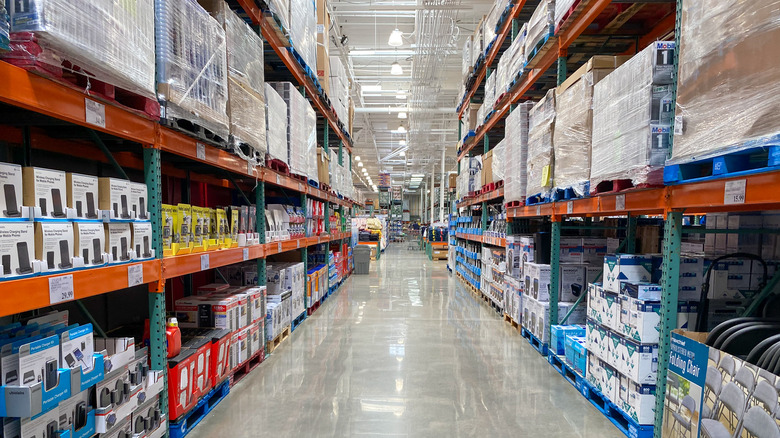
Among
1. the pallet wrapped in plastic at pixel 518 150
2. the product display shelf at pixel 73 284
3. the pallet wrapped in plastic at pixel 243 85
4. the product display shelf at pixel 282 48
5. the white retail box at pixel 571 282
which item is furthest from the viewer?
the pallet wrapped in plastic at pixel 518 150

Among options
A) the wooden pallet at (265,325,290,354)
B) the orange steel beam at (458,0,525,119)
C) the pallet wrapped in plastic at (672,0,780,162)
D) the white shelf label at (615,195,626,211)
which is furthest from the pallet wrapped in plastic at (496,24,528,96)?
the wooden pallet at (265,325,290,354)

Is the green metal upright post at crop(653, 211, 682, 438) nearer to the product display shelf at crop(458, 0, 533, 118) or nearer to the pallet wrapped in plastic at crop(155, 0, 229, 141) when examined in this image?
the pallet wrapped in plastic at crop(155, 0, 229, 141)

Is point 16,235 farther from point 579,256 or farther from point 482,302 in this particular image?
point 482,302

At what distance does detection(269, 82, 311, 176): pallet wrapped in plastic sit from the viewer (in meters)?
4.48

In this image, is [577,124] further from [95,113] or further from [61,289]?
[61,289]

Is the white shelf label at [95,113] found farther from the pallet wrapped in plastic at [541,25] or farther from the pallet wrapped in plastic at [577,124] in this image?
the pallet wrapped in plastic at [541,25]

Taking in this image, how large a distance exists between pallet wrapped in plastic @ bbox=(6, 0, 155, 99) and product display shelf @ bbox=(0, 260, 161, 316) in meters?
0.88

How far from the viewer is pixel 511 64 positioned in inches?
203

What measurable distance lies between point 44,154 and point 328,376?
114 inches

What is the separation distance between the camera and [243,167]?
346 cm

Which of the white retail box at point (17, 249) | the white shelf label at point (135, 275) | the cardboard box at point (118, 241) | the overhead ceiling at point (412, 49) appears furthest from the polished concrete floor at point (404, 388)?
the overhead ceiling at point (412, 49)

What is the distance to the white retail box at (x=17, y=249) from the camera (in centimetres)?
142

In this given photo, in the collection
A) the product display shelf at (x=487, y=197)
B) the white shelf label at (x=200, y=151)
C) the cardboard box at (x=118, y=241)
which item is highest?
the white shelf label at (x=200, y=151)

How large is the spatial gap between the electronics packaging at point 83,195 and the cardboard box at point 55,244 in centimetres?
11
